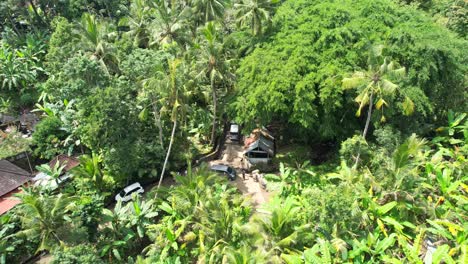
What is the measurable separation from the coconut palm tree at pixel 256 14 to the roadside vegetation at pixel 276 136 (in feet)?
0.51

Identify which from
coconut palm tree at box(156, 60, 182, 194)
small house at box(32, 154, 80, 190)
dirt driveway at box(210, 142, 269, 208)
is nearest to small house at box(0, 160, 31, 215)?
small house at box(32, 154, 80, 190)

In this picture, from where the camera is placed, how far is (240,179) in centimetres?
2548

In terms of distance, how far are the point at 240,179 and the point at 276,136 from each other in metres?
6.16

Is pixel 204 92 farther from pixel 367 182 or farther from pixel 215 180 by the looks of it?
pixel 367 182

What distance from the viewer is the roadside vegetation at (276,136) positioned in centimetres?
1800

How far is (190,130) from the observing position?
29.8 meters

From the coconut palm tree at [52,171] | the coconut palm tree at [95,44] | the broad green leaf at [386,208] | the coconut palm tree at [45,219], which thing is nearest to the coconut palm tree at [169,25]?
the coconut palm tree at [95,44]

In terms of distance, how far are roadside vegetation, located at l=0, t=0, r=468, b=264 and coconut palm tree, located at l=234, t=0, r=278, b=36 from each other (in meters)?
0.16

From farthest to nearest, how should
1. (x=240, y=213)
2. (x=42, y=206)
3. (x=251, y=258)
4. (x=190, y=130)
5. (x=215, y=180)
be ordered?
(x=190, y=130)
(x=215, y=180)
(x=240, y=213)
(x=42, y=206)
(x=251, y=258)

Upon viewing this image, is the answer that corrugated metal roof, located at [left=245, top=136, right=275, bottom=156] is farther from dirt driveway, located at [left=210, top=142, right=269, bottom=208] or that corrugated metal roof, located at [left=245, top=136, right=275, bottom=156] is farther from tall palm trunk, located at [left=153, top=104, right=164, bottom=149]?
tall palm trunk, located at [left=153, top=104, right=164, bottom=149]

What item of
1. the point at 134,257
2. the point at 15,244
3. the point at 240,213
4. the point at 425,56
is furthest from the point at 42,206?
the point at 425,56

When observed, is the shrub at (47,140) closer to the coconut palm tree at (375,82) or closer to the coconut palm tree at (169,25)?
the coconut palm tree at (169,25)

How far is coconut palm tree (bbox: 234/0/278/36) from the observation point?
26531mm

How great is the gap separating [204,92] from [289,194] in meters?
10.9
